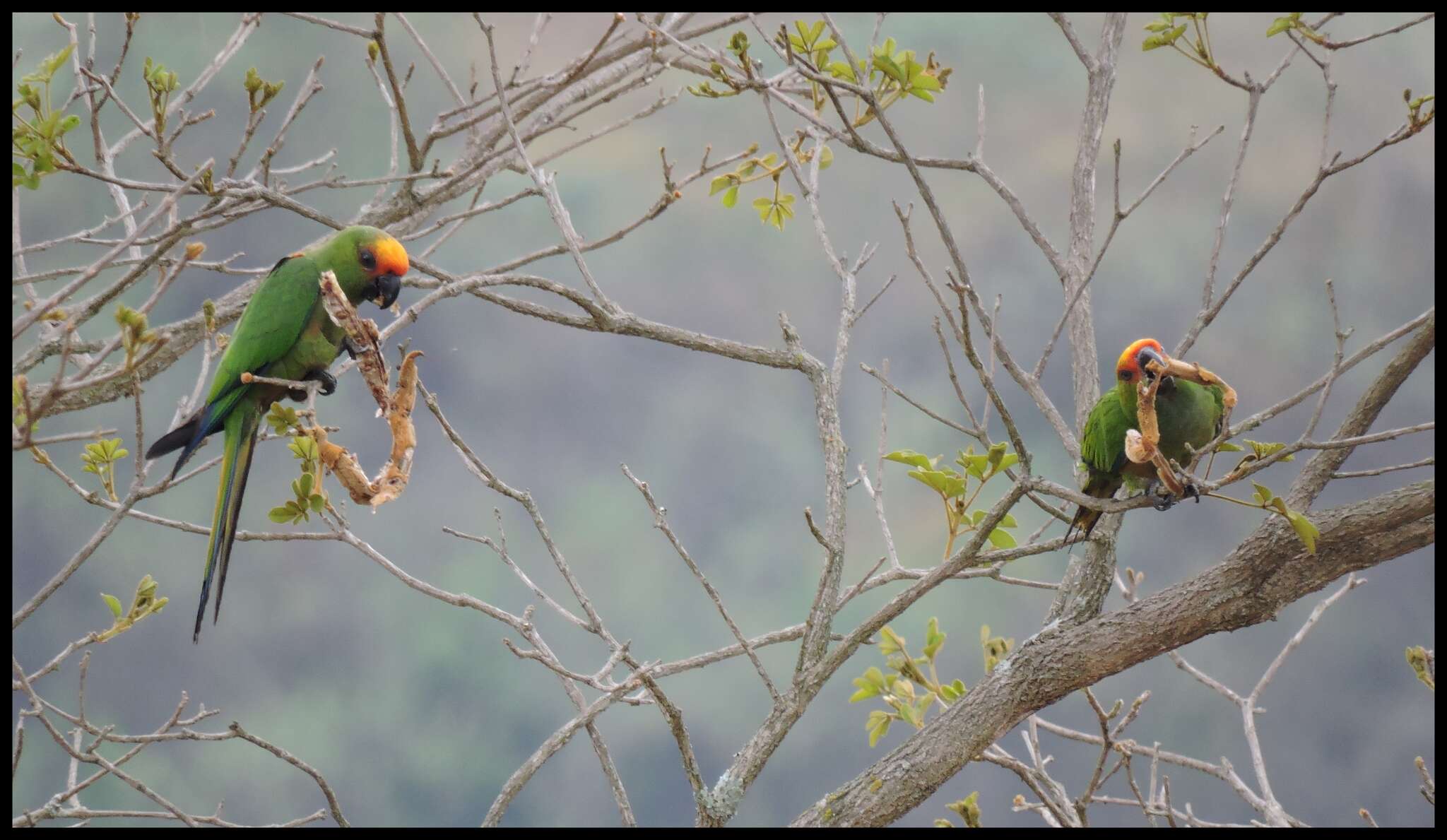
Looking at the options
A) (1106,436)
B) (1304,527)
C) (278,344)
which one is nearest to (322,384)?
(278,344)

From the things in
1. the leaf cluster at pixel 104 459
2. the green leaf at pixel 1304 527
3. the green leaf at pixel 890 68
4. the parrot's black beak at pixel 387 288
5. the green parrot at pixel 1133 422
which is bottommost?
the green leaf at pixel 1304 527

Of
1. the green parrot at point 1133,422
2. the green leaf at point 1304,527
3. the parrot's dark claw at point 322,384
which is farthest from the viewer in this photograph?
the parrot's dark claw at point 322,384

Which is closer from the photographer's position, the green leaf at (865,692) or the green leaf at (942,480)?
the green leaf at (942,480)

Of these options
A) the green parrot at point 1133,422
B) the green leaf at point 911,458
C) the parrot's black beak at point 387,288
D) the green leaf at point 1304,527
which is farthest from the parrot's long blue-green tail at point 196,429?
the green leaf at point 1304,527

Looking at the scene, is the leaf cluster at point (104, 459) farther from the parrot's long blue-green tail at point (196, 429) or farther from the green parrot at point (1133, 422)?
the green parrot at point (1133, 422)

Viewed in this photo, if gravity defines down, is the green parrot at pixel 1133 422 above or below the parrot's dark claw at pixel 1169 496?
above

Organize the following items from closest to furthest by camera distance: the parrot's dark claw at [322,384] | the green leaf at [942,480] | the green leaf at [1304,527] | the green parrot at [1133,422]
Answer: the green leaf at [1304,527]
the green leaf at [942,480]
the green parrot at [1133,422]
the parrot's dark claw at [322,384]

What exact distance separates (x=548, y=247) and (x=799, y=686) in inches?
57.4

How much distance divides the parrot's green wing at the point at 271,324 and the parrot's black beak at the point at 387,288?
0.17 meters

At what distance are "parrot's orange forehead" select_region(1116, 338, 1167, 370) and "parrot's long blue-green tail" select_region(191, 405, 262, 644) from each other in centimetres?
212

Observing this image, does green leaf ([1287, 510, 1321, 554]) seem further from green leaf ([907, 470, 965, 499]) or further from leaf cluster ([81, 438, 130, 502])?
leaf cluster ([81, 438, 130, 502])

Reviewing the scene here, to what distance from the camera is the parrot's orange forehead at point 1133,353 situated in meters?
2.50

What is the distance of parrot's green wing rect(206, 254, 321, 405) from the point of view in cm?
263

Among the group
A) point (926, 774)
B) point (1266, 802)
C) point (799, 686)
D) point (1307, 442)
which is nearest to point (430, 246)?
point (799, 686)
